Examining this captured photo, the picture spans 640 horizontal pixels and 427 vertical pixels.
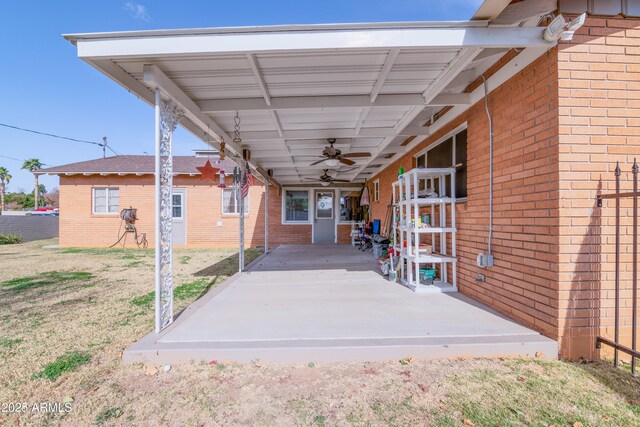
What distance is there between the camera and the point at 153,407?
6.73 ft

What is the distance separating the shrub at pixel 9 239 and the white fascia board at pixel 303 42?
1665cm

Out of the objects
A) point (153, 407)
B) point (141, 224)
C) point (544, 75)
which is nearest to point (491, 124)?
point (544, 75)

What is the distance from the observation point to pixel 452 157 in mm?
4820

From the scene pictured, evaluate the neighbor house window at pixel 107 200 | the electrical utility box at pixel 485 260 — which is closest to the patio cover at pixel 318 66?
the electrical utility box at pixel 485 260

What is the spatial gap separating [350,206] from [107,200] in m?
10.4

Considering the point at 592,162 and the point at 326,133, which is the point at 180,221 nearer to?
the point at 326,133

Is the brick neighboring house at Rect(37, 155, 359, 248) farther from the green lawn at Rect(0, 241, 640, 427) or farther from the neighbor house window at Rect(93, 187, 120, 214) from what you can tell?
the green lawn at Rect(0, 241, 640, 427)

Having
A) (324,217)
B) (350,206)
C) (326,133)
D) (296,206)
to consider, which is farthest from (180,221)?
(326,133)

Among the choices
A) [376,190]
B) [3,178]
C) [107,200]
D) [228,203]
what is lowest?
[228,203]

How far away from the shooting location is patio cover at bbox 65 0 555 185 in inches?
102

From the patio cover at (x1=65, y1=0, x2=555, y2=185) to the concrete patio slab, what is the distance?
2543 millimetres

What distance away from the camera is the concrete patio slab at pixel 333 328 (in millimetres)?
2609

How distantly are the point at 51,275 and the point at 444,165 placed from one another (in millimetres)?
8513

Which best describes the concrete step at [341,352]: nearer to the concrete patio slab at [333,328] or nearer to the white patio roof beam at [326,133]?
the concrete patio slab at [333,328]
